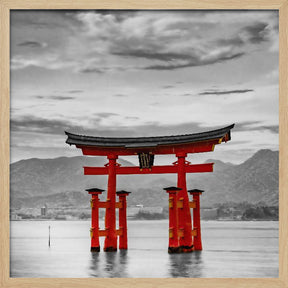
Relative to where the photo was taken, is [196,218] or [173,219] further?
[196,218]

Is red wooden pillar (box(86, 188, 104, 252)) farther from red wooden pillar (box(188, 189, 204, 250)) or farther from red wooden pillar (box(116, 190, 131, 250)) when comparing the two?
red wooden pillar (box(188, 189, 204, 250))

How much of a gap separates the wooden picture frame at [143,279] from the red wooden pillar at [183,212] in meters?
2.62

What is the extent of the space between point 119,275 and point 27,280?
1.12m

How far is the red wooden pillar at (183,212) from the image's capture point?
893 cm

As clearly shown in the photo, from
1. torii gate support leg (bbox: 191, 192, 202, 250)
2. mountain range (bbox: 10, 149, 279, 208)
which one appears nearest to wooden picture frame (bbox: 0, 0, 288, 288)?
mountain range (bbox: 10, 149, 279, 208)

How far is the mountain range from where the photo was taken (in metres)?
7.54

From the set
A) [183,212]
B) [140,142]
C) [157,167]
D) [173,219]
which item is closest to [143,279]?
[173,219]

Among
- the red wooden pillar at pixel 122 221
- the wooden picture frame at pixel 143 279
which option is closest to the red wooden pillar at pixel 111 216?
the red wooden pillar at pixel 122 221

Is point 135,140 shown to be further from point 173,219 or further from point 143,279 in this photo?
point 143,279

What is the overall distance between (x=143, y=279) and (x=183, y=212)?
9.02 feet

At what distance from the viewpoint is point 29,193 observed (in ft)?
28.3

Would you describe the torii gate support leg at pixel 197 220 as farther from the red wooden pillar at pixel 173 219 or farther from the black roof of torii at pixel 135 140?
the black roof of torii at pixel 135 140

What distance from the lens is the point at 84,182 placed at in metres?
11.3

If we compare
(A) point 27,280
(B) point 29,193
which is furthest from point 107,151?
(A) point 27,280
